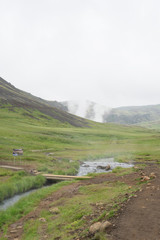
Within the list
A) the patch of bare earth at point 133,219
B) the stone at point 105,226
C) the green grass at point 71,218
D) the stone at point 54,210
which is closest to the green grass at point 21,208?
the patch of bare earth at point 133,219

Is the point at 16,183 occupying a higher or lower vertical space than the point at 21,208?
higher

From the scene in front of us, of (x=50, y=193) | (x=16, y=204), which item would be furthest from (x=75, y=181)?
(x=16, y=204)

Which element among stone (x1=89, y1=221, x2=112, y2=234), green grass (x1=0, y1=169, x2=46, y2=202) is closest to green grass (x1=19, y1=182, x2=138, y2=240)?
stone (x1=89, y1=221, x2=112, y2=234)

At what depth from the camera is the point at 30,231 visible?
16.0 metres

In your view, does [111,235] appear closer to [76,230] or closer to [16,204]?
[76,230]

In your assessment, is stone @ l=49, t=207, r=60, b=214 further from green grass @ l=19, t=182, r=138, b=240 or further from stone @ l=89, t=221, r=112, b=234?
stone @ l=89, t=221, r=112, b=234

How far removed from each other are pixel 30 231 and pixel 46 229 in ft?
4.07

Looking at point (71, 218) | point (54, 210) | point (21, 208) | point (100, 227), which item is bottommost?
point (21, 208)

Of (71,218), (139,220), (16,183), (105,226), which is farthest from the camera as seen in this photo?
(16,183)

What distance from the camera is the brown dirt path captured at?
11.4m

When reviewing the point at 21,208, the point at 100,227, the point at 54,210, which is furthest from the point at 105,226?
the point at 21,208

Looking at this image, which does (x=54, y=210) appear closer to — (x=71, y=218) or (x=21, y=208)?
(x=71, y=218)

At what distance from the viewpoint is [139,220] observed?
13094 millimetres

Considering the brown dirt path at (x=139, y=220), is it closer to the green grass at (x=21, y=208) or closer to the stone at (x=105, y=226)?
the stone at (x=105, y=226)
